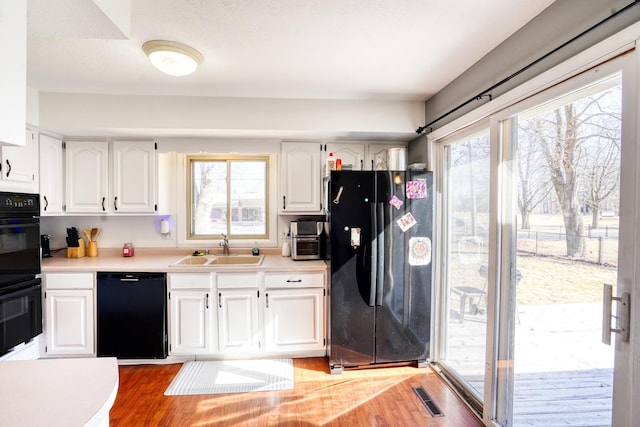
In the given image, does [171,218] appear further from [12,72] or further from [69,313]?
[12,72]

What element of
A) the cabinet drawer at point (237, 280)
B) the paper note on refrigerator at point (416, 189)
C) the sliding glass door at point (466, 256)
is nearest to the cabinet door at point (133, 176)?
the cabinet drawer at point (237, 280)

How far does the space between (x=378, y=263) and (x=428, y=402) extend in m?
1.07

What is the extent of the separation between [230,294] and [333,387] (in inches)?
45.8

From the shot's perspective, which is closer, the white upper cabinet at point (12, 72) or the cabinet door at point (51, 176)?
the white upper cabinet at point (12, 72)

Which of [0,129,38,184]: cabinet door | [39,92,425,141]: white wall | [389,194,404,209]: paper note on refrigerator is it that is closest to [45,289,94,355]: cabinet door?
[0,129,38,184]: cabinet door

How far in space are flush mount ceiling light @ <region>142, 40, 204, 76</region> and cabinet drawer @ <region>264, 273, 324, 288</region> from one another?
175cm

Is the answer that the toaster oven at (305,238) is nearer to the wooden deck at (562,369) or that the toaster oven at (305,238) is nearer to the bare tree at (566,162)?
the wooden deck at (562,369)

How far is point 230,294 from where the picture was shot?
8.73 feet

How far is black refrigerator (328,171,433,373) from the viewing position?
8.21 ft

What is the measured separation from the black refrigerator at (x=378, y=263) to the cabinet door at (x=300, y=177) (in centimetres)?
55

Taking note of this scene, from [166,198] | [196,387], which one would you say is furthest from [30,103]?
[196,387]

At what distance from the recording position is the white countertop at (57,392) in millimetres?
775

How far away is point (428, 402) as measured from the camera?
219cm

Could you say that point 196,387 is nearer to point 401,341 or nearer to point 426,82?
point 401,341
